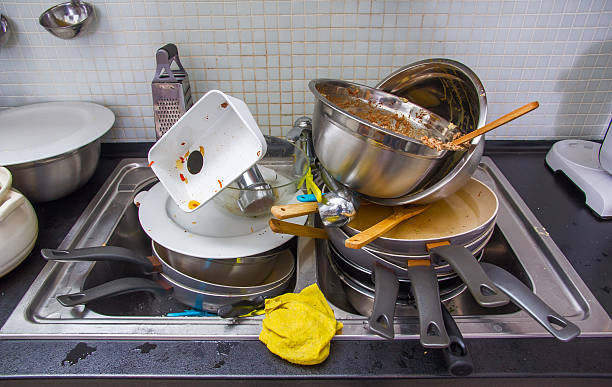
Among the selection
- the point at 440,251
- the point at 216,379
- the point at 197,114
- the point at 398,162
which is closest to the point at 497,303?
the point at 440,251

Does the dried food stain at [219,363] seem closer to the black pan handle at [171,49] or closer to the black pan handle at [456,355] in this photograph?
the black pan handle at [456,355]

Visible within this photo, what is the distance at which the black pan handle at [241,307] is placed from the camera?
0.60 metres

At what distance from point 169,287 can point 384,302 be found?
42 cm

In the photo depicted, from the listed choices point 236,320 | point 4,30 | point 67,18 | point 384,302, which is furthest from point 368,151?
point 4,30

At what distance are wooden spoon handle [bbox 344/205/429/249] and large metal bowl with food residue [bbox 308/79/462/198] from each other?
41mm

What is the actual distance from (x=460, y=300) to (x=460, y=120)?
13.8 inches

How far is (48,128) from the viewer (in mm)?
878

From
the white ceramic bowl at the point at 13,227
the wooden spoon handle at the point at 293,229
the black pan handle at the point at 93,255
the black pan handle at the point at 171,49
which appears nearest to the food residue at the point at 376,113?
the wooden spoon handle at the point at 293,229

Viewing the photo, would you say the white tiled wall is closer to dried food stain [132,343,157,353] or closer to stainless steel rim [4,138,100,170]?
stainless steel rim [4,138,100,170]

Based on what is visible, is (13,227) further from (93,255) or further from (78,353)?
(78,353)

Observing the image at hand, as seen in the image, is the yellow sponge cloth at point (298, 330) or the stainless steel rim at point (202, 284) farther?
the stainless steel rim at point (202, 284)

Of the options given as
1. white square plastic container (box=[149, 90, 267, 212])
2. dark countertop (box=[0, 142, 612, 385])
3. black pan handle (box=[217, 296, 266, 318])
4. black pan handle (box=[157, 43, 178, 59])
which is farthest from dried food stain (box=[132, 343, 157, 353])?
black pan handle (box=[157, 43, 178, 59])

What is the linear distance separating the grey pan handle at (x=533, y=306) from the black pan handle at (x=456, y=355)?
0.09 m

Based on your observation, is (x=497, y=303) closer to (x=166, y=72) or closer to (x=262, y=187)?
(x=262, y=187)
